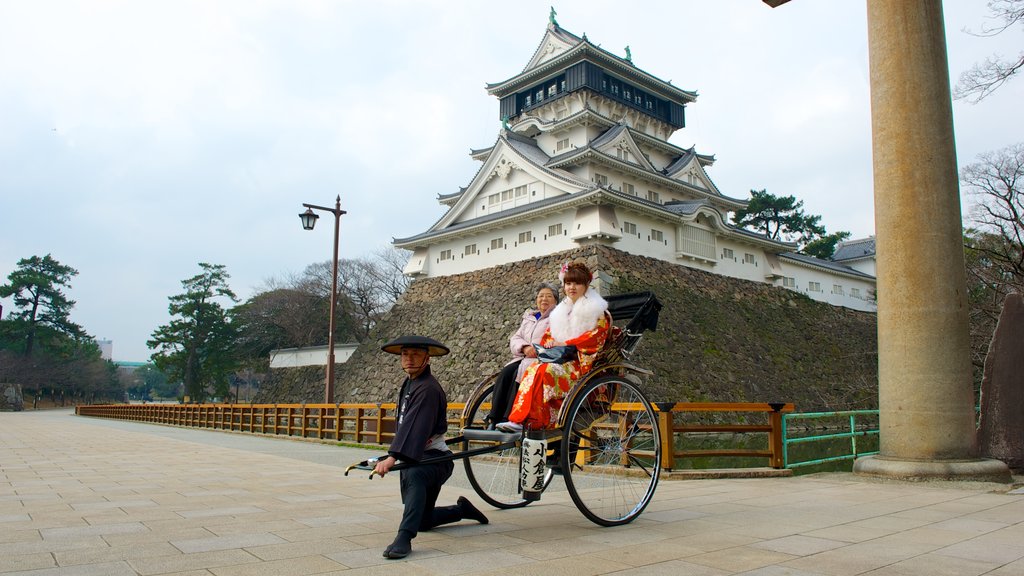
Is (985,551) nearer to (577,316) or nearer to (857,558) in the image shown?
(857,558)

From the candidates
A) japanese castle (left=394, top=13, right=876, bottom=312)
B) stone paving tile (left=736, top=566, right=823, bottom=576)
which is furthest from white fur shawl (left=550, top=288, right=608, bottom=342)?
japanese castle (left=394, top=13, right=876, bottom=312)

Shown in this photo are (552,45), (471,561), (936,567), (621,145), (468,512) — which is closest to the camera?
(936,567)

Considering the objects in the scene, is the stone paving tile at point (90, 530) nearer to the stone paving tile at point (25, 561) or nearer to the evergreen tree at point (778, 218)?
the stone paving tile at point (25, 561)

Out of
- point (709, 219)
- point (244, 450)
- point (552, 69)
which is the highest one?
point (552, 69)

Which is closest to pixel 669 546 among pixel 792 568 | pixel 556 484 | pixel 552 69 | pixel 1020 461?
pixel 792 568

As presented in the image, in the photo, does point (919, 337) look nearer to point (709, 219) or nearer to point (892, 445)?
point (892, 445)

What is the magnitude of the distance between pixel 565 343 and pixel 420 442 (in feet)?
4.26

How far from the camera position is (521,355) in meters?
4.77

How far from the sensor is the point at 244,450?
1177cm

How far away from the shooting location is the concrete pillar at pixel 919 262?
21.1ft

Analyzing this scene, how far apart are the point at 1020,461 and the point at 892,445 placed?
59.0 inches

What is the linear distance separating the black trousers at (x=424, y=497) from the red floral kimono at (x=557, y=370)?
0.58m

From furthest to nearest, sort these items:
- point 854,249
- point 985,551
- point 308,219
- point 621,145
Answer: point 854,249, point 621,145, point 308,219, point 985,551

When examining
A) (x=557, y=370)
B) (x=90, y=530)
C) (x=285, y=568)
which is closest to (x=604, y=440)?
(x=557, y=370)
